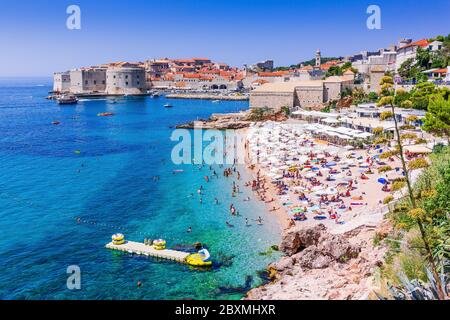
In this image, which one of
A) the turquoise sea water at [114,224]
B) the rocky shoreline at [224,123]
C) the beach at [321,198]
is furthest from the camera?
the rocky shoreline at [224,123]

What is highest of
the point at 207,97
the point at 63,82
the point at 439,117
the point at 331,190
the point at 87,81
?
the point at 63,82

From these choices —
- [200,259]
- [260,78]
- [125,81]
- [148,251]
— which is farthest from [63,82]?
[200,259]

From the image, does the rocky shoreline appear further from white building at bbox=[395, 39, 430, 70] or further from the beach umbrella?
the beach umbrella

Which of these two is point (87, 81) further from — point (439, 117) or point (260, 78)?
point (439, 117)

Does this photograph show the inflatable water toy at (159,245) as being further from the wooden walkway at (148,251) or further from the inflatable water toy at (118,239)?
the inflatable water toy at (118,239)

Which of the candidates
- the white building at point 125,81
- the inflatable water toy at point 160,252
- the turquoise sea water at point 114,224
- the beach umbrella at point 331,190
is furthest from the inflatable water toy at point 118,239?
the white building at point 125,81

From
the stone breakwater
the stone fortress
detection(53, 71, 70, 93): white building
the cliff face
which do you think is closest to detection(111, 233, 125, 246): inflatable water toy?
the cliff face

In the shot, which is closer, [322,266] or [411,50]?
[322,266]
